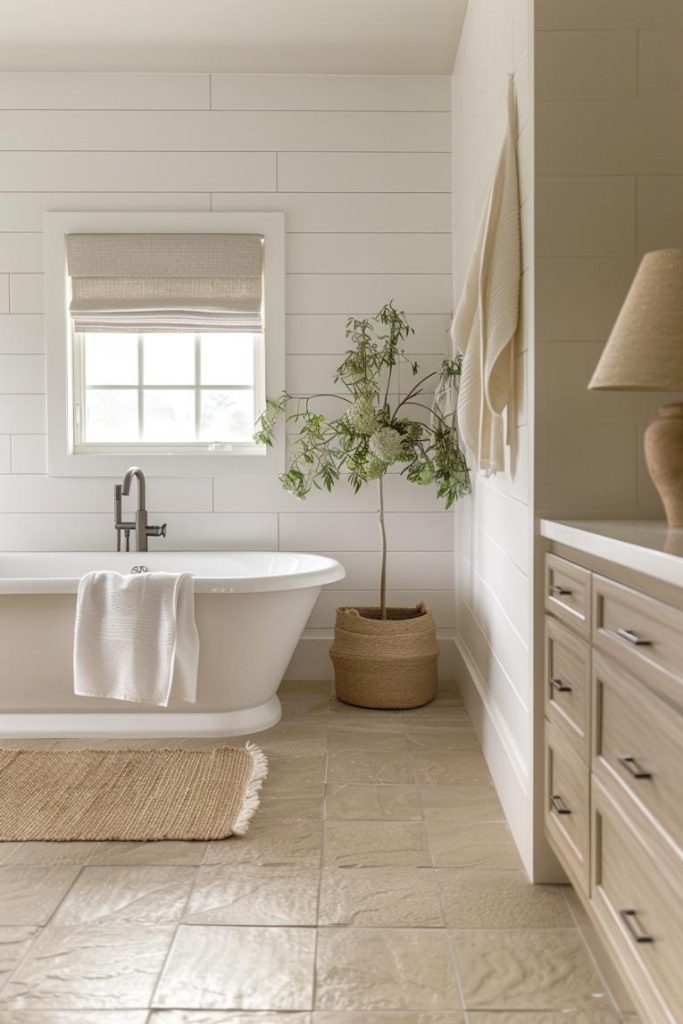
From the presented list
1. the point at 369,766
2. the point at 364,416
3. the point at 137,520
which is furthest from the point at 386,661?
the point at 137,520

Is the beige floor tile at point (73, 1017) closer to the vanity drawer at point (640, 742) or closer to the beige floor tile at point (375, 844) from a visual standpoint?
the beige floor tile at point (375, 844)

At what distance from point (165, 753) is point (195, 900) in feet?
3.43

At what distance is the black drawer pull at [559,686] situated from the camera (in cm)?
193

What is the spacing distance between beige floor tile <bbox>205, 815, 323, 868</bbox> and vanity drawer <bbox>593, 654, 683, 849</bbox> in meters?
0.97

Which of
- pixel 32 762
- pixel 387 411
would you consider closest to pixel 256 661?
pixel 32 762

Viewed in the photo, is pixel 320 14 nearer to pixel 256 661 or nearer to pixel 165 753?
pixel 256 661

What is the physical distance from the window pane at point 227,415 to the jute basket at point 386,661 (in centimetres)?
102

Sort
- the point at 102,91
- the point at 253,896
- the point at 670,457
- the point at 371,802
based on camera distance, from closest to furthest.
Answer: the point at 670,457, the point at 253,896, the point at 371,802, the point at 102,91

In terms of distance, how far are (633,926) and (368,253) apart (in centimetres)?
320

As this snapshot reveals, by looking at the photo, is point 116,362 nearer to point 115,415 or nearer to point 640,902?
point 115,415

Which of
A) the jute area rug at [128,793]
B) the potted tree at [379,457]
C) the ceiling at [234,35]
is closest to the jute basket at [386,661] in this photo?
the potted tree at [379,457]

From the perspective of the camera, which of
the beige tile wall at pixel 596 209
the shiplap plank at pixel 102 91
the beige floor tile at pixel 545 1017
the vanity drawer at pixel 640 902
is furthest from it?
the shiplap plank at pixel 102 91

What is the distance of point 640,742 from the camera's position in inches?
55.6

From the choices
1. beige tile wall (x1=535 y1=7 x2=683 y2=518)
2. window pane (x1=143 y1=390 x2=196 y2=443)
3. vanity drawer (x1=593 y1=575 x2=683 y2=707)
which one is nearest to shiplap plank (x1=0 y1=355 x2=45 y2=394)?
window pane (x1=143 y1=390 x2=196 y2=443)
